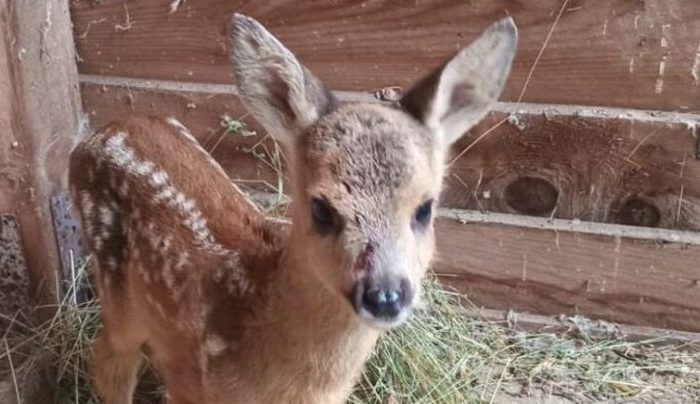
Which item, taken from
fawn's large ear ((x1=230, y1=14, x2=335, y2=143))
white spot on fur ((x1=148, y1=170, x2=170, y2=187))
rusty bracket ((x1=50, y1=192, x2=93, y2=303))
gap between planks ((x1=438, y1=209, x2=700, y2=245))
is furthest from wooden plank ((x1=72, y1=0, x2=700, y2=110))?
fawn's large ear ((x1=230, y1=14, x2=335, y2=143))

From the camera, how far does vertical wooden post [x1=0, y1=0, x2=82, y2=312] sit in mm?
2918

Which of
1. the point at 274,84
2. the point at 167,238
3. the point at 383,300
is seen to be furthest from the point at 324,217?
the point at 167,238

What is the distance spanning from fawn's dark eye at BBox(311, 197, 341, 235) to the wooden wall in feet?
3.39

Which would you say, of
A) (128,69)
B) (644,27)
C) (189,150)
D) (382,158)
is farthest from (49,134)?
(644,27)

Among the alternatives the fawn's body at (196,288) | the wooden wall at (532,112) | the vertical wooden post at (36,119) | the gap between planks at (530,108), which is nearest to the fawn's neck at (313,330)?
the fawn's body at (196,288)

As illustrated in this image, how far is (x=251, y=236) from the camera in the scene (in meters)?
2.61

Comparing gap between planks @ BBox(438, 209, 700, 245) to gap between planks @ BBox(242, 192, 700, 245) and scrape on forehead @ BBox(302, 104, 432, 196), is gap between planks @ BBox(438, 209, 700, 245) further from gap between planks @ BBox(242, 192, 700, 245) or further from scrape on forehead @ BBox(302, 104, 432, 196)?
scrape on forehead @ BBox(302, 104, 432, 196)

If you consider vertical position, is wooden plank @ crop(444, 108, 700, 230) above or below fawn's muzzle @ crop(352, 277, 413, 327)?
below

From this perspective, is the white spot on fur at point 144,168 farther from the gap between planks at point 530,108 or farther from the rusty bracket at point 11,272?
the rusty bracket at point 11,272

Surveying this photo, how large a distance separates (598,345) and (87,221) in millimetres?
1511

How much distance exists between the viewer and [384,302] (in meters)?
1.95

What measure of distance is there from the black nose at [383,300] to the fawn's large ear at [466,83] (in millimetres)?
436

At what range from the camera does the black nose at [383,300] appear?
1.95 metres

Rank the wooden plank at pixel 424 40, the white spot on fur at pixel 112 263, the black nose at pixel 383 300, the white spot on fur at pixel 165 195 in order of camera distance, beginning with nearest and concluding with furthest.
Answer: the black nose at pixel 383 300
the white spot on fur at pixel 165 195
the white spot on fur at pixel 112 263
the wooden plank at pixel 424 40
